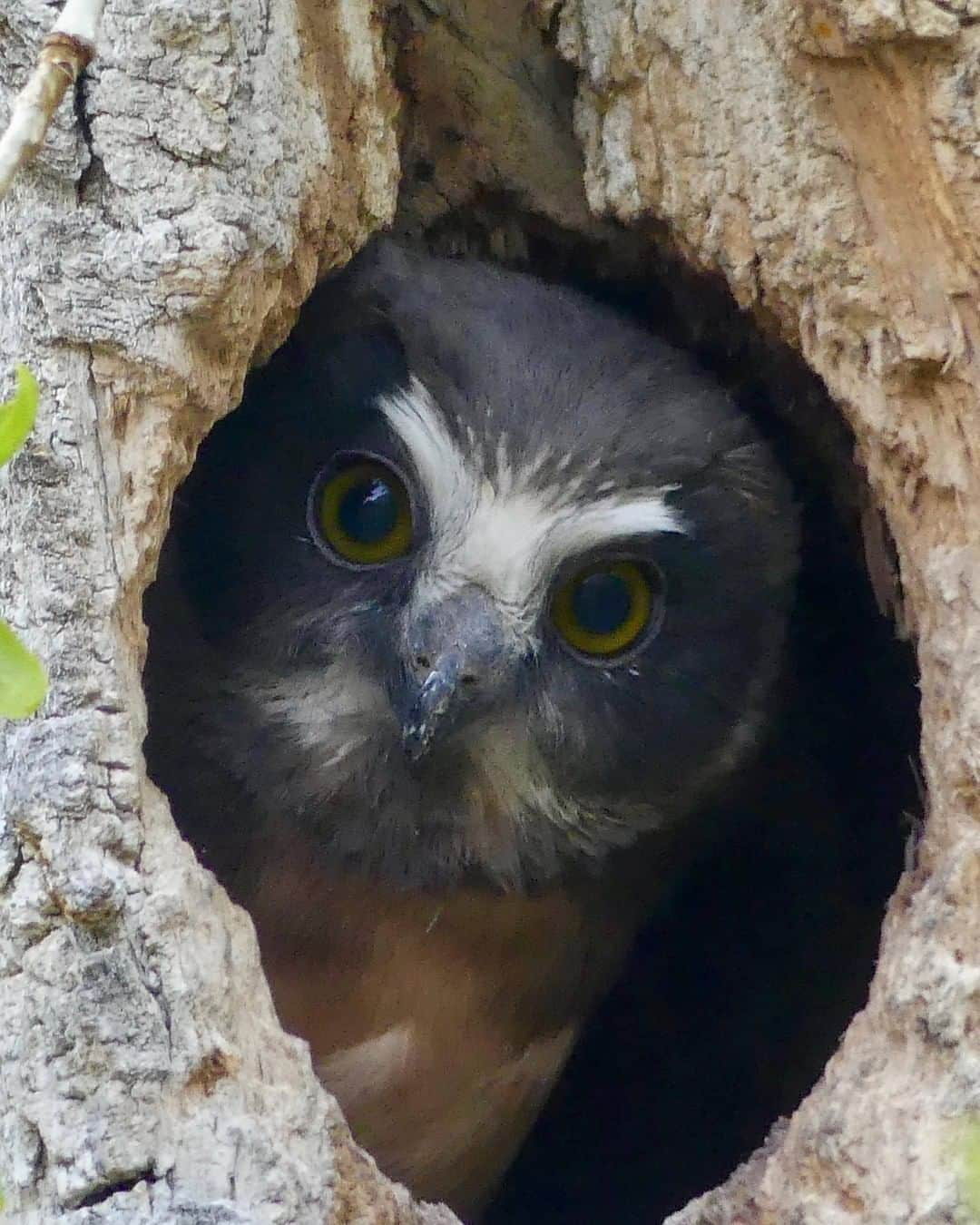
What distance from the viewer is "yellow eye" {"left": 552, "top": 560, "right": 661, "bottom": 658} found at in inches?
117

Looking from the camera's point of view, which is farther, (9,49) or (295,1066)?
(9,49)

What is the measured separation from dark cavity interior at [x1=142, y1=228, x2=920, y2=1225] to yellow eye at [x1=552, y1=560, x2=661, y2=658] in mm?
615

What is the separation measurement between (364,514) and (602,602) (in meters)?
0.45

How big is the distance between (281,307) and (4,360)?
0.53 meters

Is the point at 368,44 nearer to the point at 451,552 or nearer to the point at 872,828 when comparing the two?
the point at 451,552

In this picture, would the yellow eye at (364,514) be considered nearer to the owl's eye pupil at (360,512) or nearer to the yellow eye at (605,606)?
the owl's eye pupil at (360,512)

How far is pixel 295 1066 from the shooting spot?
2295mm

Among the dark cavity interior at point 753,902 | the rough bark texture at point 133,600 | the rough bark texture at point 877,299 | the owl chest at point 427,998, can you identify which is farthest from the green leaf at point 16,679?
the dark cavity interior at point 753,902

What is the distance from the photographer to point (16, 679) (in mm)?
1514

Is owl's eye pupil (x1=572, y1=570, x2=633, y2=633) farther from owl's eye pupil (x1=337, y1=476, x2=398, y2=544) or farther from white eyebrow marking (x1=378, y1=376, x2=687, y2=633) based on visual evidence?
owl's eye pupil (x1=337, y1=476, x2=398, y2=544)

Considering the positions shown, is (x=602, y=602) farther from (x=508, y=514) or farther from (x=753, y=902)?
(x=753, y=902)

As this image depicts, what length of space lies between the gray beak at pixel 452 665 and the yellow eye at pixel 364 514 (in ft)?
0.64

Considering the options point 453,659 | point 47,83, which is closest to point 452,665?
point 453,659

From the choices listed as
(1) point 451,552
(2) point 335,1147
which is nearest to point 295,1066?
(2) point 335,1147
